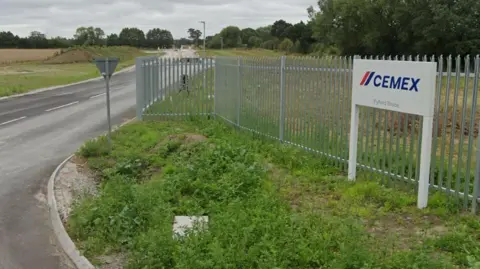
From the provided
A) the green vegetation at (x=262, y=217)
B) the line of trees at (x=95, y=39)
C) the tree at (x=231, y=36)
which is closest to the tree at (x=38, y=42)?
the line of trees at (x=95, y=39)

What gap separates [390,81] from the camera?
730 centimetres

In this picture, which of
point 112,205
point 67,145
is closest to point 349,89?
point 112,205

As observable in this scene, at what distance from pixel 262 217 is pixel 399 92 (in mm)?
2639

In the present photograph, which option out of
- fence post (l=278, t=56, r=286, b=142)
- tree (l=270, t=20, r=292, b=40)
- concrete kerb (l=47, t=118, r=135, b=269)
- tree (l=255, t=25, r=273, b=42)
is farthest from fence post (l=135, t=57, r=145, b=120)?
tree (l=255, t=25, r=273, b=42)

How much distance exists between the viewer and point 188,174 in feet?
27.9

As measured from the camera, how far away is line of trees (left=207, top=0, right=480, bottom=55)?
145 ft

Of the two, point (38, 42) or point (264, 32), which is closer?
Result: point (38, 42)

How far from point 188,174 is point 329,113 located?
2.72 metres

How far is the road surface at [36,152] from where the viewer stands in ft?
21.3

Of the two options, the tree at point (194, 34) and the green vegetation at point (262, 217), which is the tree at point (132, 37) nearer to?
the tree at point (194, 34)

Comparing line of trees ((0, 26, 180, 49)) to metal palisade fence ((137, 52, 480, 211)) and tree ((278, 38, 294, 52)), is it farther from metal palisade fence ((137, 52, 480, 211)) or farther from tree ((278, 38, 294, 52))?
metal palisade fence ((137, 52, 480, 211))

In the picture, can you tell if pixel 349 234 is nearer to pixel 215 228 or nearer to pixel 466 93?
pixel 215 228

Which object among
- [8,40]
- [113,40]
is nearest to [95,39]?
[113,40]

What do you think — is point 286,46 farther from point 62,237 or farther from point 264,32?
point 62,237
